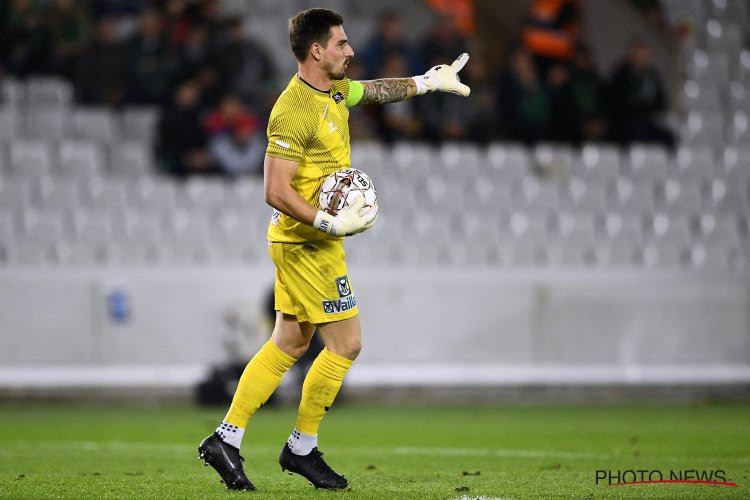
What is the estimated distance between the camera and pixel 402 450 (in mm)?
8141

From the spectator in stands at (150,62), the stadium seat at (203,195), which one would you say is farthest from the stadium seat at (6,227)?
the spectator in stands at (150,62)

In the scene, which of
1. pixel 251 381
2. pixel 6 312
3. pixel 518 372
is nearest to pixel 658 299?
pixel 518 372

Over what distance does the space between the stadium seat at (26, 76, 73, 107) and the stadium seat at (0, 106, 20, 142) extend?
0.32 metres

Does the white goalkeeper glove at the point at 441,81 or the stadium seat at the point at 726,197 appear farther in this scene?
the stadium seat at the point at 726,197

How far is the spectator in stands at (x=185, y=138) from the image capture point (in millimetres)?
13719

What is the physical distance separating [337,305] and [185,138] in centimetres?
845

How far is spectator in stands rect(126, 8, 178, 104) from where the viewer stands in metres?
14.2

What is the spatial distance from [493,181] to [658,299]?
2.30 metres

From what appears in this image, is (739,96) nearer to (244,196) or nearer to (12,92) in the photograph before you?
(244,196)

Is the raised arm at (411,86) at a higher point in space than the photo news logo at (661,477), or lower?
higher

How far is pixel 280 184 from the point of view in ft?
18.0

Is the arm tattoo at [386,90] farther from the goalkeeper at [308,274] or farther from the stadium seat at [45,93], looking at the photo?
the stadium seat at [45,93]

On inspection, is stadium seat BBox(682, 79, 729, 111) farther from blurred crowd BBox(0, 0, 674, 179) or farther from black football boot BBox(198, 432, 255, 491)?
black football boot BBox(198, 432, 255, 491)

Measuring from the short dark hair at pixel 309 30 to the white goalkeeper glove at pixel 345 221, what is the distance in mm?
745
